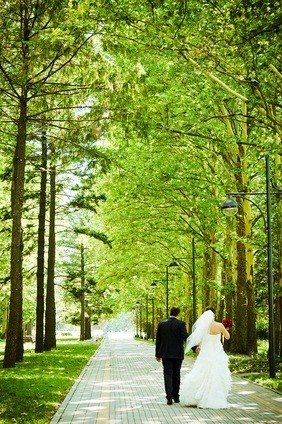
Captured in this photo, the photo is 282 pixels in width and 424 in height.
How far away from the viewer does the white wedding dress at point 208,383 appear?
11391 mm

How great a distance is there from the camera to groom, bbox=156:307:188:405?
38.6ft

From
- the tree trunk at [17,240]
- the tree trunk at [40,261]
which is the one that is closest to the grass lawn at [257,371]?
the tree trunk at [17,240]

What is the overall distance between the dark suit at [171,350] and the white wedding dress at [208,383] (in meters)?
0.29

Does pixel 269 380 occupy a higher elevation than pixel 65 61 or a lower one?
lower

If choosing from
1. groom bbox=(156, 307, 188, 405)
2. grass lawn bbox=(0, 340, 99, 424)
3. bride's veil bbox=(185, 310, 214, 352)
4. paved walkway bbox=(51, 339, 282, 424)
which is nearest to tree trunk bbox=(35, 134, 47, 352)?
grass lawn bbox=(0, 340, 99, 424)

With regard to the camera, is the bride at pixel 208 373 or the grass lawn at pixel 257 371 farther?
the grass lawn at pixel 257 371

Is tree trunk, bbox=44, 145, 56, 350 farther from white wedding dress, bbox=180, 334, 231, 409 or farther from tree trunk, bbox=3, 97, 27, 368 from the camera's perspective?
white wedding dress, bbox=180, 334, 231, 409

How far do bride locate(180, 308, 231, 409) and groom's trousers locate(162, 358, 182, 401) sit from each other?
23cm

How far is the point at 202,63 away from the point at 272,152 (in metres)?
3.01

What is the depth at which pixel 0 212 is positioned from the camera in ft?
87.8

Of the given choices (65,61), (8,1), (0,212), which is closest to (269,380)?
(65,61)

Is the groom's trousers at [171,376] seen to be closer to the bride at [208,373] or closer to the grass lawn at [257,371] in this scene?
the bride at [208,373]

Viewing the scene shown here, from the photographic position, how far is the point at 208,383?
11.4m

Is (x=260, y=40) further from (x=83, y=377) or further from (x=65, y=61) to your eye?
(x=83, y=377)
